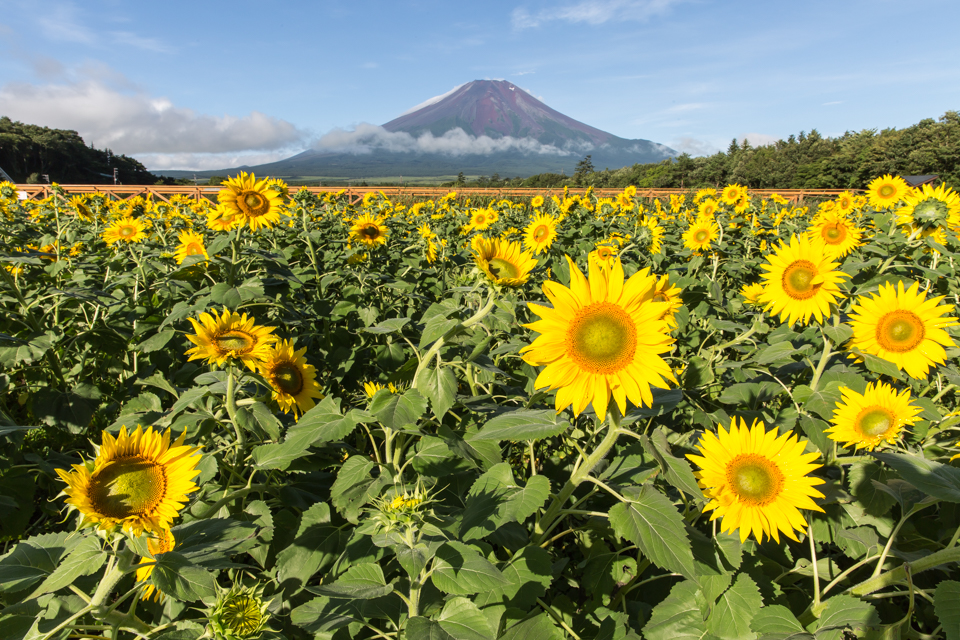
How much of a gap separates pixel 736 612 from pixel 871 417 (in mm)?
1198

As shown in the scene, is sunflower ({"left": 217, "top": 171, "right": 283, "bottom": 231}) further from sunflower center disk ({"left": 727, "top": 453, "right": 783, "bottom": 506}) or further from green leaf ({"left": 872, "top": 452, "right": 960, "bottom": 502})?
green leaf ({"left": 872, "top": 452, "right": 960, "bottom": 502})

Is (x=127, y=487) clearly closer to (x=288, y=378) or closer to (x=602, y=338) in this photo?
(x=288, y=378)

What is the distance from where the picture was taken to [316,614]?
4.28ft

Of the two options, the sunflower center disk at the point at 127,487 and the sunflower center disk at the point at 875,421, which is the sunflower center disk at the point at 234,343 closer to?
the sunflower center disk at the point at 127,487

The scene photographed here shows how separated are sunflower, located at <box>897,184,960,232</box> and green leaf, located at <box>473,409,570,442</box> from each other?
173 inches

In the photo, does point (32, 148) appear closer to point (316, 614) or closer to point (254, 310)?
point (254, 310)

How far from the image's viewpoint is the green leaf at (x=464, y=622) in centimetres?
117

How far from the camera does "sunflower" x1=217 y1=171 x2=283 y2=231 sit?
357 cm

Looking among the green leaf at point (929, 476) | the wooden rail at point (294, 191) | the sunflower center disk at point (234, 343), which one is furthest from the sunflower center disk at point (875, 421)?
the wooden rail at point (294, 191)

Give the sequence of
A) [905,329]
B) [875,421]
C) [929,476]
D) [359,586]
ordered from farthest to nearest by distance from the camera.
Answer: [905,329] < [875,421] < [929,476] < [359,586]

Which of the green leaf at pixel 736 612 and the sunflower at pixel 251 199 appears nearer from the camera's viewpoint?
the green leaf at pixel 736 612

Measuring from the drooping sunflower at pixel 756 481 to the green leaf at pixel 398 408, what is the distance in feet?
3.50

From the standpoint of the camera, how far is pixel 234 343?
6.68 ft

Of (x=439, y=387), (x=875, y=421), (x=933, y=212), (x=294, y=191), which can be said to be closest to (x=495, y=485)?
(x=439, y=387)
